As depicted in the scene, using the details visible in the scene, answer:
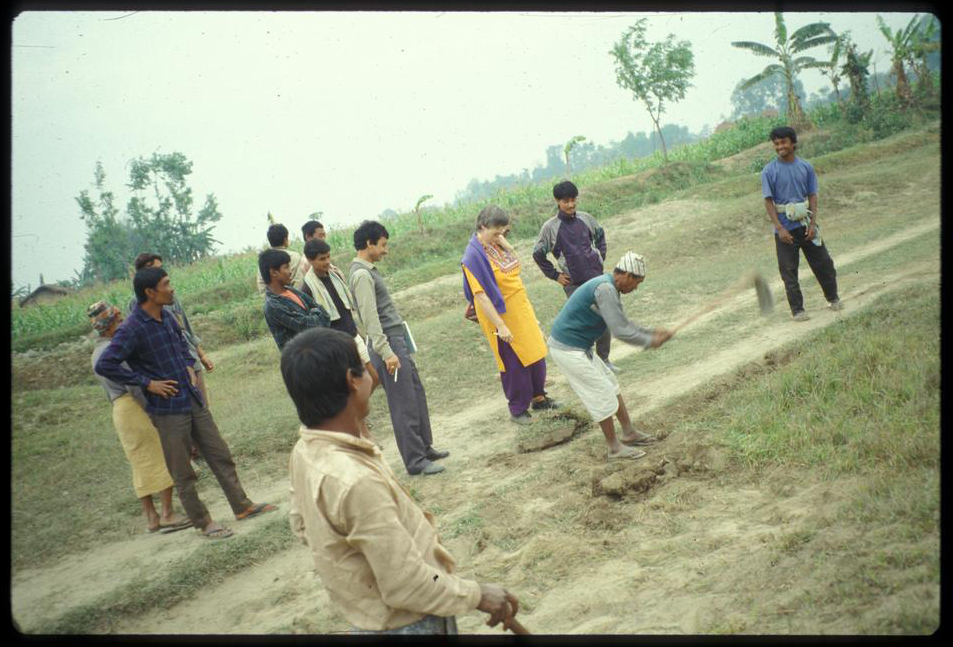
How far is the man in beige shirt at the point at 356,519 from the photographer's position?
1857 mm

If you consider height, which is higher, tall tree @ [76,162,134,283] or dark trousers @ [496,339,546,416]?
tall tree @ [76,162,134,283]

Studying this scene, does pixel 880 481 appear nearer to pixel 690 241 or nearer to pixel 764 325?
pixel 764 325

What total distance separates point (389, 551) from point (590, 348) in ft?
10.9

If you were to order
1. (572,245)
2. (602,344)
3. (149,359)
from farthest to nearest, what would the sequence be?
(602,344) < (572,245) < (149,359)

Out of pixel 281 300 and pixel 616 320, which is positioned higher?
pixel 281 300

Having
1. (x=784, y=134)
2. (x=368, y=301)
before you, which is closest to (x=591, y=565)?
(x=368, y=301)

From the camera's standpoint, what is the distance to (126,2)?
9.99 ft

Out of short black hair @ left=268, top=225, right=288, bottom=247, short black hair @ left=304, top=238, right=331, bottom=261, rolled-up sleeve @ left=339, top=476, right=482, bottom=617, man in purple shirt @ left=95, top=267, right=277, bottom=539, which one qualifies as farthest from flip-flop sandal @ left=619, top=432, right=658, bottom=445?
short black hair @ left=268, top=225, right=288, bottom=247

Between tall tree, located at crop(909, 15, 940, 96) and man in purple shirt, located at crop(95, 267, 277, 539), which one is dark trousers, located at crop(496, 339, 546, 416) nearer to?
man in purple shirt, located at crop(95, 267, 277, 539)

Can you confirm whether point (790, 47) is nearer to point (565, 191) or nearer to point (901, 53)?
point (901, 53)

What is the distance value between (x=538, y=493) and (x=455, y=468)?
1063 mm

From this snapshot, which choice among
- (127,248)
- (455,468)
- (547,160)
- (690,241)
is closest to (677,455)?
(455,468)

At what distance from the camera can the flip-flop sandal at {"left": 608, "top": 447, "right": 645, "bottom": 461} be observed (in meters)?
4.78

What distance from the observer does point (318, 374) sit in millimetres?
1993
